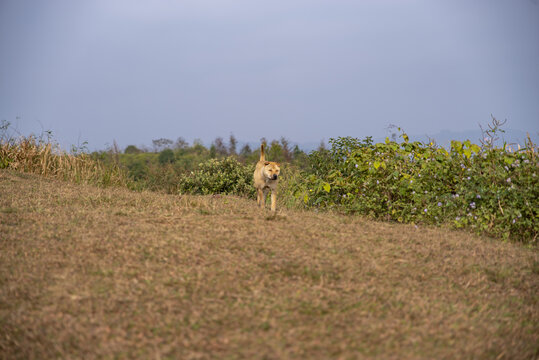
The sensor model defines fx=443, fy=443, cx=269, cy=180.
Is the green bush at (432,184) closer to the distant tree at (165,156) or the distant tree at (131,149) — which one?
the distant tree at (165,156)

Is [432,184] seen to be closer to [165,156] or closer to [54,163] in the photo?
[54,163]

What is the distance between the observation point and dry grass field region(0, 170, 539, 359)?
290 cm

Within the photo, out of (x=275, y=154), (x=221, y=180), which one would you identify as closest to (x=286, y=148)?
(x=275, y=154)

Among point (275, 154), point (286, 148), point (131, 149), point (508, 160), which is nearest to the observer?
point (508, 160)

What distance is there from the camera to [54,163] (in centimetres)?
1066

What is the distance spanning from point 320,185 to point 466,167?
2343mm

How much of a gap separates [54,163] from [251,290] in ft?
29.1

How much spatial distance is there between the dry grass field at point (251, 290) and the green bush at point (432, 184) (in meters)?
1.02

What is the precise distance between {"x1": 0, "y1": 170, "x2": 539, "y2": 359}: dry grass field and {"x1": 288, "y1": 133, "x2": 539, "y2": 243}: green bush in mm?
1019

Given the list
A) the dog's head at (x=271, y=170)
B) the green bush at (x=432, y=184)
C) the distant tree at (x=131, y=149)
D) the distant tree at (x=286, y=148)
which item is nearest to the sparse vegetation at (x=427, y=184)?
the green bush at (x=432, y=184)

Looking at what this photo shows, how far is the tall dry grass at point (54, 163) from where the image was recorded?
1027cm

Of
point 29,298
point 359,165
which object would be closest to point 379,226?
point 359,165

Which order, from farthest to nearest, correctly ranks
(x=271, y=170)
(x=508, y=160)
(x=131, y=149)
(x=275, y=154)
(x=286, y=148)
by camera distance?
(x=131, y=149) < (x=286, y=148) < (x=275, y=154) < (x=508, y=160) < (x=271, y=170)

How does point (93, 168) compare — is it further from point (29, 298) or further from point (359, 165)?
point (29, 298)
